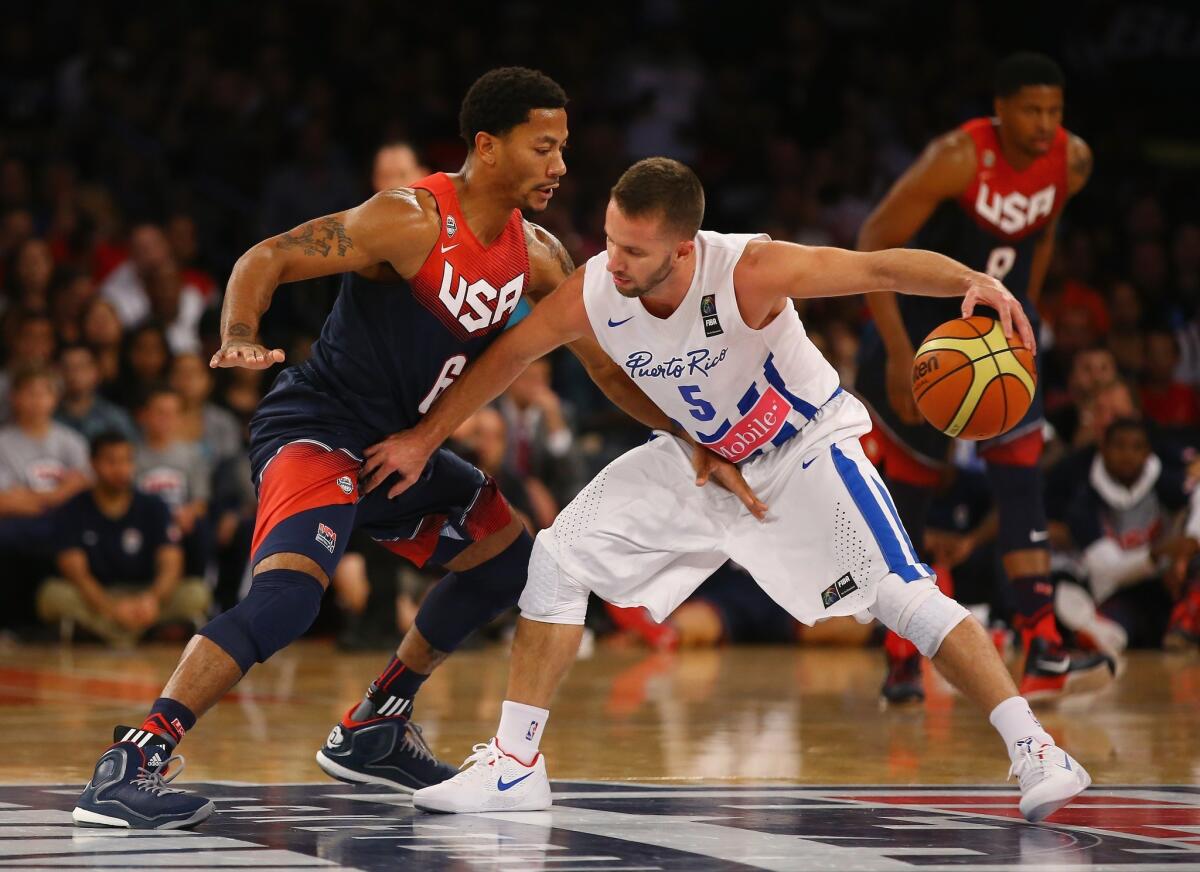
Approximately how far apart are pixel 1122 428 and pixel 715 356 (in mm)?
5606

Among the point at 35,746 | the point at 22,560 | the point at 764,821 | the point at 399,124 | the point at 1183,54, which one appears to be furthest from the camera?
the point at 1183,54

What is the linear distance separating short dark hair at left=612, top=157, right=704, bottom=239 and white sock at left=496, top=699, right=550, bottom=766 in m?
1.28

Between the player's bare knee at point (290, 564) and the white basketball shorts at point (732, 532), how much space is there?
1.87ft

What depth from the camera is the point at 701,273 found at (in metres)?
4.59

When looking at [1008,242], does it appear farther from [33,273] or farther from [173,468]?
[33,273]

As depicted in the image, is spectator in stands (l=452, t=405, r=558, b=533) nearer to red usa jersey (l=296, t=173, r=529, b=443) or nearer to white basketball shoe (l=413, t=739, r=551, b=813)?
red usa jersey (l=296, t=173, r=529, b=443)

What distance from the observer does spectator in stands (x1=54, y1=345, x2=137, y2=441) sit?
34.3ft

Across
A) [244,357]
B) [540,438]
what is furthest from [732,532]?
[540,438]

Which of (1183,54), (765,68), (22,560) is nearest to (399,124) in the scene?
(765,68)

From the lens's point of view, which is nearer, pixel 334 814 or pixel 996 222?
pixel 334 814

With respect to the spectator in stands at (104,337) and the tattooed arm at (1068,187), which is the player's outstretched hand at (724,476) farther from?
the spectator in stands at (104,337)

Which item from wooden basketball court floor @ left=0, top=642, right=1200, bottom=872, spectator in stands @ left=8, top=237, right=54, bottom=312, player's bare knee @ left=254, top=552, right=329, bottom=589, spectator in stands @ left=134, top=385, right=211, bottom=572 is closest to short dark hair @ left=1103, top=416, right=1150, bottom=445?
wooden basketball court floor @ left=0, top=642, right=1200, bottom=872

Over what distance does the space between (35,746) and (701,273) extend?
2718mm

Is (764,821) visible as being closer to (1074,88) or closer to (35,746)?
(35,746)
